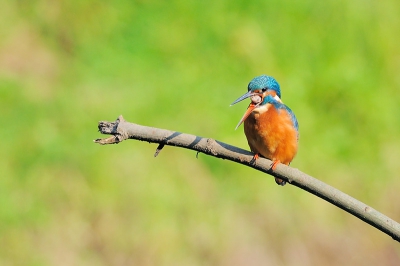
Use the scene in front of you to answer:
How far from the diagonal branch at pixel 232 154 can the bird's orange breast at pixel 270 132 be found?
30.6 inches

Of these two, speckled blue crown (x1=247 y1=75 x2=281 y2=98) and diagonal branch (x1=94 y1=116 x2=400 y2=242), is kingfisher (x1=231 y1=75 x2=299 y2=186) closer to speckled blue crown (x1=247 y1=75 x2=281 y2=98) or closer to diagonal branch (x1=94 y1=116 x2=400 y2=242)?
speckled blue crown (x1=247 y1=75 x2=281 y2=98)

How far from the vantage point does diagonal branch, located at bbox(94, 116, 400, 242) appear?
5.67 ft

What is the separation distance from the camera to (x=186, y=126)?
4.42 meters

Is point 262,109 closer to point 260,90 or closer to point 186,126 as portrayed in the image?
point 260,90

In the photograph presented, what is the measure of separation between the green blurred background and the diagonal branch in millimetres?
2203

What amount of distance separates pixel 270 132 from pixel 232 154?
87 cm

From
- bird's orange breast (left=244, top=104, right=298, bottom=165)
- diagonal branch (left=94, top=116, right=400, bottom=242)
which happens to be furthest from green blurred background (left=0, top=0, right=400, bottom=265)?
diagonal branch (left=94, top=116, right=400, bottom=242)

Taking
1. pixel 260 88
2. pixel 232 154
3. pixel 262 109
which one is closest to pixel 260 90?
pixel 260 88

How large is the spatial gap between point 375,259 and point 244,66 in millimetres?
1696

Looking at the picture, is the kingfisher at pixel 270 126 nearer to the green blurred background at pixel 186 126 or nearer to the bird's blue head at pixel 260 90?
the bird's blue head at pixel 260 90

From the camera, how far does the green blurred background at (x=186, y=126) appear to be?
3951 millimetres

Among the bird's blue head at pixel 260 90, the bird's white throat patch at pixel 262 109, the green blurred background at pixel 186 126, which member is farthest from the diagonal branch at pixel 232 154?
the green blurred background at pixel 186 126

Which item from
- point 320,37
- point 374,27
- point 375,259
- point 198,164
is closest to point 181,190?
point 198,164

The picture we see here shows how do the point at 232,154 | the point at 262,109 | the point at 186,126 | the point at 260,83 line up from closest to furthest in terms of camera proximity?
the point at 232,154, the point at 260,83, the point at 262,109, the point at 186,126
